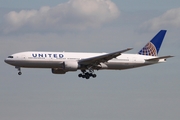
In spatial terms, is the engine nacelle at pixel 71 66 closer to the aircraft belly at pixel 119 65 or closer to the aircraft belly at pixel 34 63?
the aircraft belly at pixel 34 63

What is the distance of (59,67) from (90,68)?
5048 mm

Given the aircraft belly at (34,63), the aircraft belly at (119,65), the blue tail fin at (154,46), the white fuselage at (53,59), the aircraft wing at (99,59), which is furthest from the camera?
the blue tail fin at (154,46)

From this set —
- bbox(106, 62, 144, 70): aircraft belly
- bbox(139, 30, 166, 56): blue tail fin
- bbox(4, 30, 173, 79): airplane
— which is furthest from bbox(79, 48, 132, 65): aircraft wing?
bbox(139, 30, 166, 56): blue tail fin

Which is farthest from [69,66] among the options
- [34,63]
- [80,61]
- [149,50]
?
[149,50]

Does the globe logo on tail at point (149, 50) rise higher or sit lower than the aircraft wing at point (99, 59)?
higher

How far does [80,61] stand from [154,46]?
15.5m

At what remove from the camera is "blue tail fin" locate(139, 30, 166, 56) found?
9420 cm

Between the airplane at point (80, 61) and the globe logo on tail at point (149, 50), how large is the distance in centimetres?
110

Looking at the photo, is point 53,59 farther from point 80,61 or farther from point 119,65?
point 119,65

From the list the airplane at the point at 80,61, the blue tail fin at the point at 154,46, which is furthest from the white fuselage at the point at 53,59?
the blue tail fin at the point at 154,46

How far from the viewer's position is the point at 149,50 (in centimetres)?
9469

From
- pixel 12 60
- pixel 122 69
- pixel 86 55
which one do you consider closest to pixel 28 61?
pixel 12 60

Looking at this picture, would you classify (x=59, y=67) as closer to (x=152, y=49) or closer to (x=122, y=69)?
(x=122, y=69)

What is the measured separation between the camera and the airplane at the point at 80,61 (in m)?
83.8
